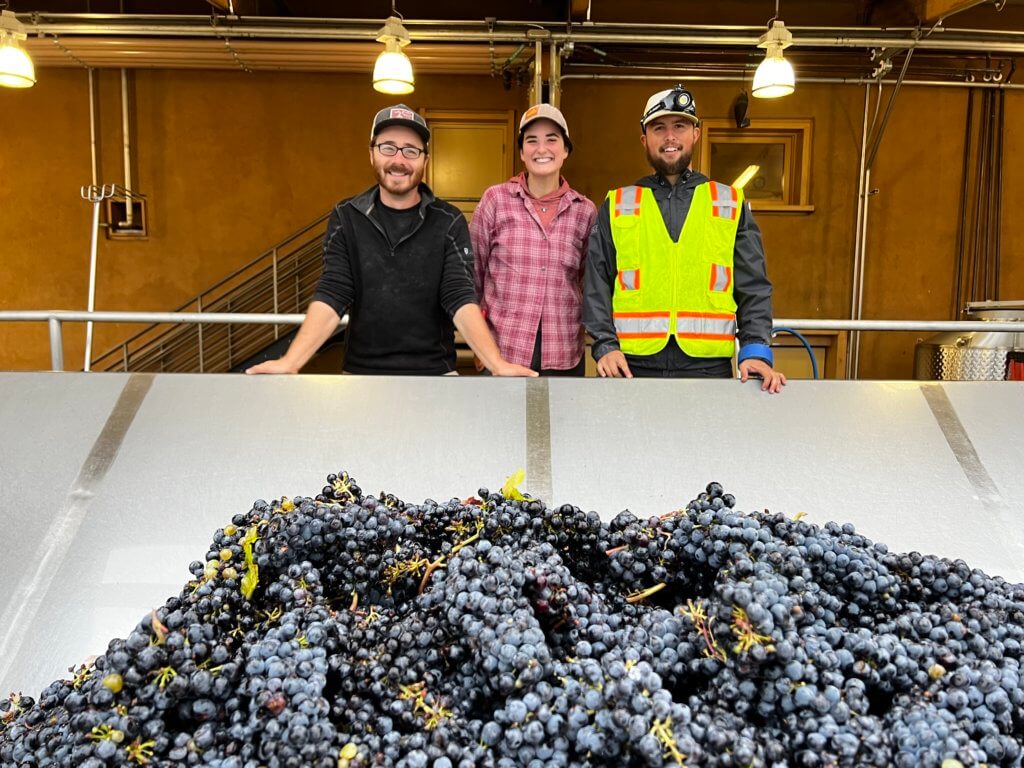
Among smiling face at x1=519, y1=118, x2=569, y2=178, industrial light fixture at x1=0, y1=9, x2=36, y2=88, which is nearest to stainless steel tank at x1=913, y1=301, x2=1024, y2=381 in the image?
smiling face at x1=519, y1=118, x2=569, y2=178

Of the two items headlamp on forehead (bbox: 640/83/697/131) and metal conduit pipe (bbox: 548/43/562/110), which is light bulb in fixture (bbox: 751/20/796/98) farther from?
headlamp on forehead (bbox: 640/83/697/131)

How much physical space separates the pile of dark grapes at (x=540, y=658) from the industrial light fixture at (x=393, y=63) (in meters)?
4.38

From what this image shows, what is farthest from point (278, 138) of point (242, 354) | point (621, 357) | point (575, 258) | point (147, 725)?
point (147, 725)

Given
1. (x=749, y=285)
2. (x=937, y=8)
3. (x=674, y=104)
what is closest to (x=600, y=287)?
(x=749, y=285)

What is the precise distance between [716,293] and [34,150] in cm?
773

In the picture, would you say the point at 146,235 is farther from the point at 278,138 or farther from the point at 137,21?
the point at 137,21

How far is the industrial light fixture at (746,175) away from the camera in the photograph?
6.91 metres

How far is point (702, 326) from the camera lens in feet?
6.30

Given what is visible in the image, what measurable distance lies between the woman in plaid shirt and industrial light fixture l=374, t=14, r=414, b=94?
2.72 metres

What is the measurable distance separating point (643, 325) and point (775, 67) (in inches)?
138

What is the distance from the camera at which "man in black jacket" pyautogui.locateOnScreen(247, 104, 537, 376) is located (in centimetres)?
179

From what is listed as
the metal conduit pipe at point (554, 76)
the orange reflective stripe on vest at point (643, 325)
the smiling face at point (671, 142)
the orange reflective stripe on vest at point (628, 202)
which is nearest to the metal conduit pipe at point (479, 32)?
the metal conduit pipe at point (554, 76)

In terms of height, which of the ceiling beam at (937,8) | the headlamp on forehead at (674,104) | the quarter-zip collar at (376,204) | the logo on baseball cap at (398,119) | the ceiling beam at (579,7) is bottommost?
the quarter-zip collar at (376,204)

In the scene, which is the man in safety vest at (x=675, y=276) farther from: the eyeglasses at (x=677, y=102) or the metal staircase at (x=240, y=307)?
the metal staircase at (x=240, y=307)
